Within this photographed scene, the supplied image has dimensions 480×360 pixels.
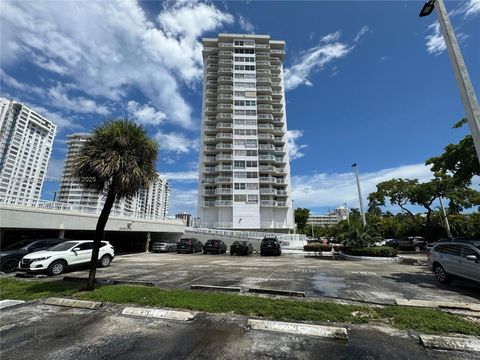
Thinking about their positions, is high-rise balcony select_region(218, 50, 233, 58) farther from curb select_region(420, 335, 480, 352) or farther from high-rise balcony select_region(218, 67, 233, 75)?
curb select_region(420, 335, 480, 352)

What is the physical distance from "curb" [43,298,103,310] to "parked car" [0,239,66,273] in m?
8.06

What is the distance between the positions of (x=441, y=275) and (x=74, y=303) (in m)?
13.6

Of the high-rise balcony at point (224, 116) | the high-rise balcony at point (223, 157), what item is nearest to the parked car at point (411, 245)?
the high-rise balcony at point (223, 157)

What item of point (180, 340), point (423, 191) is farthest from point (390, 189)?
point (180, 340)

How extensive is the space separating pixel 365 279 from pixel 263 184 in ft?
136

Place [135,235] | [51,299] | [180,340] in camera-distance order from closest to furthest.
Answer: [180,340], [51,299], [135,235]

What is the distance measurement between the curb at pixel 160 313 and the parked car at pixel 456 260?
9510mm

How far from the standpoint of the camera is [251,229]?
4950cm

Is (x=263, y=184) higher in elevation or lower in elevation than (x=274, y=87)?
lower

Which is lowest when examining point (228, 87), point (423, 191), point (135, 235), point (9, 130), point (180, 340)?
point (180, 340)

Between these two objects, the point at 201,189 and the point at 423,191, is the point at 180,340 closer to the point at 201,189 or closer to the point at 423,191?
the point at 423,191

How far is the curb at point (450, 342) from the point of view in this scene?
431 centimetres

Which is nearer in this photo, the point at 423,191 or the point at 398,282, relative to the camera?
the point at 398,282

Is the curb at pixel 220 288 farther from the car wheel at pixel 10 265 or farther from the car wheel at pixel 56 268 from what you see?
the car wheel at pixel 10 265
